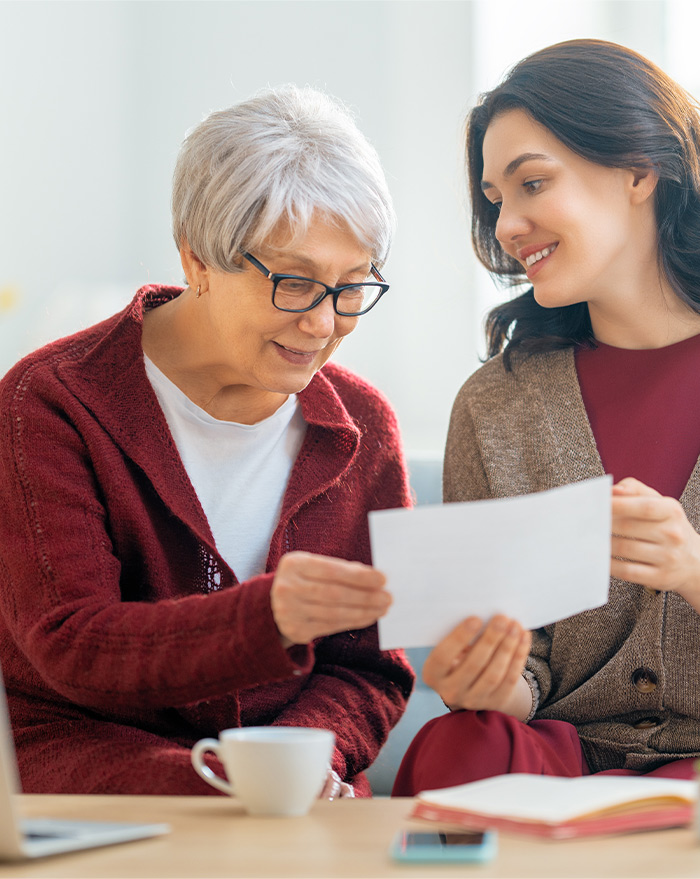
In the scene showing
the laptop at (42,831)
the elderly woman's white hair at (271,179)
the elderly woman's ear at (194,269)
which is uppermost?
the elderly woman's white hair at (271,179)

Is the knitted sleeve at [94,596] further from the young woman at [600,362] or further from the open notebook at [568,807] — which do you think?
the young woman at [600,362]

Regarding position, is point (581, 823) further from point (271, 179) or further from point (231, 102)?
point (231, 102)

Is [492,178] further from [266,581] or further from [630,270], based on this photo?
[266,581]

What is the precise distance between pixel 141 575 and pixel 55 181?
7.96 feet

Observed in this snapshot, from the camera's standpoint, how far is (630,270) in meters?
1.59

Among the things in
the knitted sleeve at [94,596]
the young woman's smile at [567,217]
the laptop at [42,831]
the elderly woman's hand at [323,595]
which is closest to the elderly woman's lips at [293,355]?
the knitted sleeve at [94,596]

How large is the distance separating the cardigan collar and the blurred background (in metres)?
1.51

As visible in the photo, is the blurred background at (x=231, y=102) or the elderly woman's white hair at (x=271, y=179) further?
the blurred background at (x=231, y=102)

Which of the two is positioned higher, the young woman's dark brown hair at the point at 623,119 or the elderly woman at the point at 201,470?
the young woman's dark brown hair at the point at 623,119

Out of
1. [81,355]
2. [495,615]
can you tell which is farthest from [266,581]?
[81,355]

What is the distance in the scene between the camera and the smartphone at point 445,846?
715 mm

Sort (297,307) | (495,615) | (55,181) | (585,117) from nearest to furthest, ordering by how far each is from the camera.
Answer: (495,615) < (297,307) < (585,117) < (55,181)

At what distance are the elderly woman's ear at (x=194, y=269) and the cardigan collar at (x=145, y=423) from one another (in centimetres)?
10

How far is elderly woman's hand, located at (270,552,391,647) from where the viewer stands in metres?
0.92
